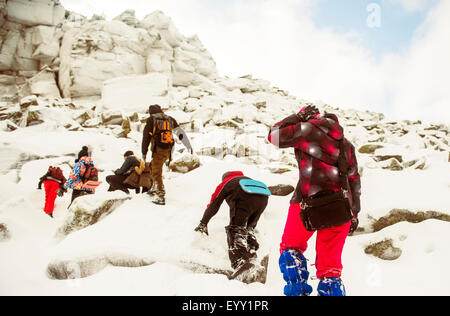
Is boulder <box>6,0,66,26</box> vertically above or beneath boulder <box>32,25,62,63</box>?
above

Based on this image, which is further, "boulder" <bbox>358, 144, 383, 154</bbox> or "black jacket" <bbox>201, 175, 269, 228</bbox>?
"boulder" <bbox>358, 144, 383, 154</bbox>

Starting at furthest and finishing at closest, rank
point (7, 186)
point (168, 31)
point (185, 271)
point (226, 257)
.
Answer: point (168, 31) < point (7, 186) < point (226, 257) < point (185, 271)

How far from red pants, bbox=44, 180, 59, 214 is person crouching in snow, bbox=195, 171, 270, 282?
5521 millimetres

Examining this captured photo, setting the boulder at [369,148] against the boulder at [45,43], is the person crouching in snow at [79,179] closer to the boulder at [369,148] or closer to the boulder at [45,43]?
the boulder at [369,148]

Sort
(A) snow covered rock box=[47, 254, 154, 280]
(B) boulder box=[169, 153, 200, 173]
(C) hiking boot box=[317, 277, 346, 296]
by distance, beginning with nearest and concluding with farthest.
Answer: (C) hiking boot box=[317, 277, 346, 296] → (A) snow covered rock box=[47, 254, 154, 280] → (B) boulder box=[169, 153, 200, 173]

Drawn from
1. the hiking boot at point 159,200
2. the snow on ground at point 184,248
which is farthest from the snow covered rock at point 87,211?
the hiking boot at point 159,200

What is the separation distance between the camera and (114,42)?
30703mm

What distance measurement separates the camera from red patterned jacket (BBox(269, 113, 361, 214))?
2504 millimetres

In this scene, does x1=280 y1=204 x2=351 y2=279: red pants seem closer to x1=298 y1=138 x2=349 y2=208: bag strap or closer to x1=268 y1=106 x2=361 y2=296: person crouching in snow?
x1=268 y1=106 x2=361 y2=296: person crouching in snow

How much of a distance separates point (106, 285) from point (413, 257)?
4383 millimetres

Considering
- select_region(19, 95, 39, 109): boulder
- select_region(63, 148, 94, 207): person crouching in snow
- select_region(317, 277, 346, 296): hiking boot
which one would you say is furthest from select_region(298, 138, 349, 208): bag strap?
select_region(19, 95, 39, 109): boulder

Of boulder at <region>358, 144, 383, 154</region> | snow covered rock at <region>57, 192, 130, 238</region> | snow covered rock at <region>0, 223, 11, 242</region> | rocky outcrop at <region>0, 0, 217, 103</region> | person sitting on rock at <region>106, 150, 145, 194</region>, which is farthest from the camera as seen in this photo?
rocky outcrop at <region>0, 0, 217, 103</region>
